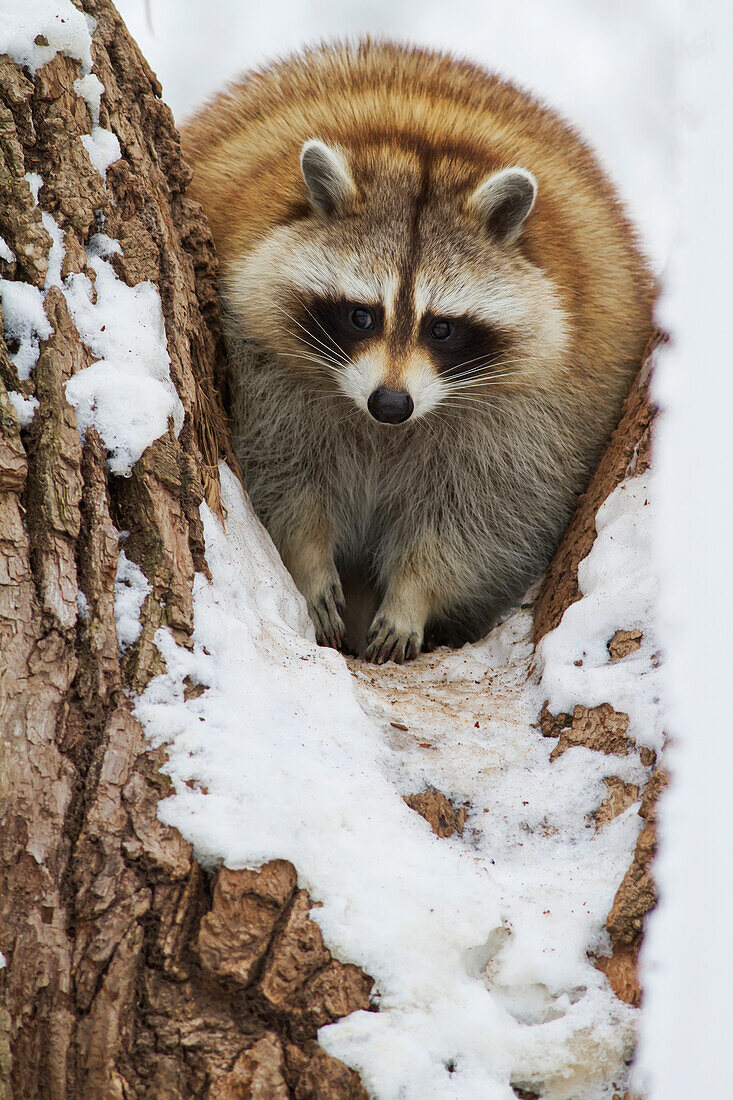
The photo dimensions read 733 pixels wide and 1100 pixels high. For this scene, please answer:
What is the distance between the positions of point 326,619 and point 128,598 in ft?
3.82

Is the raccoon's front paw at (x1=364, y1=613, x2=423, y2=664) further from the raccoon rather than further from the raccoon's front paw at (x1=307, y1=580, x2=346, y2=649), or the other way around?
the raccoon's front paw at (x1=307, y1=580, x2=346, y2=649)

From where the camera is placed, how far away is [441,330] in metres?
2.71

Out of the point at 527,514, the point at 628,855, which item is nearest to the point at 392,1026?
the point at 628,855

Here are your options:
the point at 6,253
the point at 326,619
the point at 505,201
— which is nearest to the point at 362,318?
the point at 505,201

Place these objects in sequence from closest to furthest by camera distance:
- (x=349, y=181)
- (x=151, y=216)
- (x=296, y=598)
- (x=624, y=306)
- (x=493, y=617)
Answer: (x=151, y=216), (x=296, y=598), (x=349, y=181), (x=624, y=306), (x=493, y=617)

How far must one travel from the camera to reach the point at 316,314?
9.08ft

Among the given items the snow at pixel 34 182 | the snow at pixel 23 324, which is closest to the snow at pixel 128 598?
the snow at pixel 23 324

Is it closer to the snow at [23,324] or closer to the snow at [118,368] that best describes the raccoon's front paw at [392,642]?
the snow at [118,368]

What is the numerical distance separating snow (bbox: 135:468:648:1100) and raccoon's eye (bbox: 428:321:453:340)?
3.24 feet

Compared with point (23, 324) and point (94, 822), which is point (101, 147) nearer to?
point (23, 324)

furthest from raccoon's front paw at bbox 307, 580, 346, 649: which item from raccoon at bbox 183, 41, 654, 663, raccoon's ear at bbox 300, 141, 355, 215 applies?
raccoon's ear at bbox 300, 141, 355, 215

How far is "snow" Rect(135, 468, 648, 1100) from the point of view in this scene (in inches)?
55.2

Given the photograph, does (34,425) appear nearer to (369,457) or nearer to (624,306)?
(369,457)

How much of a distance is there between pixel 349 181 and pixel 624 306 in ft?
2.92
